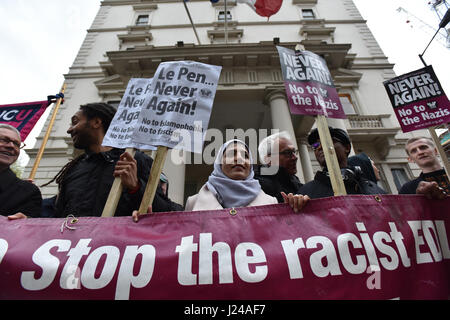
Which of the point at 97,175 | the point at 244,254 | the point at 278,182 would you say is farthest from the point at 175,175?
the point at 244,254

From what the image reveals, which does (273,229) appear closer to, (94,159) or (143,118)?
(143,118)

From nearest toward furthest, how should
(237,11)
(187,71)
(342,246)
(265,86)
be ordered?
1. (342,246)
2. (187,71)
3. (265,86)
4. (237,11)

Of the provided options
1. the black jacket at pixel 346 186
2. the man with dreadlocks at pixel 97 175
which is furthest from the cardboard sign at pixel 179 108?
the black jacket at pixel 346 186

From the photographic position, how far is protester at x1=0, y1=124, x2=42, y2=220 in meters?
1.72

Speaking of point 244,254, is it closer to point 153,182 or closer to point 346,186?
point 153,182

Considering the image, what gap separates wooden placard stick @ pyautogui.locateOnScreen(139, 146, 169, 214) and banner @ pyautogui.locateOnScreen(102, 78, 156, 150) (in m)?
0.15

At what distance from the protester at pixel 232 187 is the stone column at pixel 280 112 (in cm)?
418

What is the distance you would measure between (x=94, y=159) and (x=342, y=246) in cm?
209

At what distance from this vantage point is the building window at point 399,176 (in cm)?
820

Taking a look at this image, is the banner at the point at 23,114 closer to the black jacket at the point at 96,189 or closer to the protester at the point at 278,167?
the black jacket at the point at 96,189

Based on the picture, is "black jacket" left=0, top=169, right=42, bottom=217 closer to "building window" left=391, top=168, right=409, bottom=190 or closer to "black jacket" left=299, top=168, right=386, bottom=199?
"black jacket" left=299, top=168, right=386, bottom=199

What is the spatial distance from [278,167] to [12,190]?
2648mm

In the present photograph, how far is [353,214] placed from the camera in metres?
1.27
